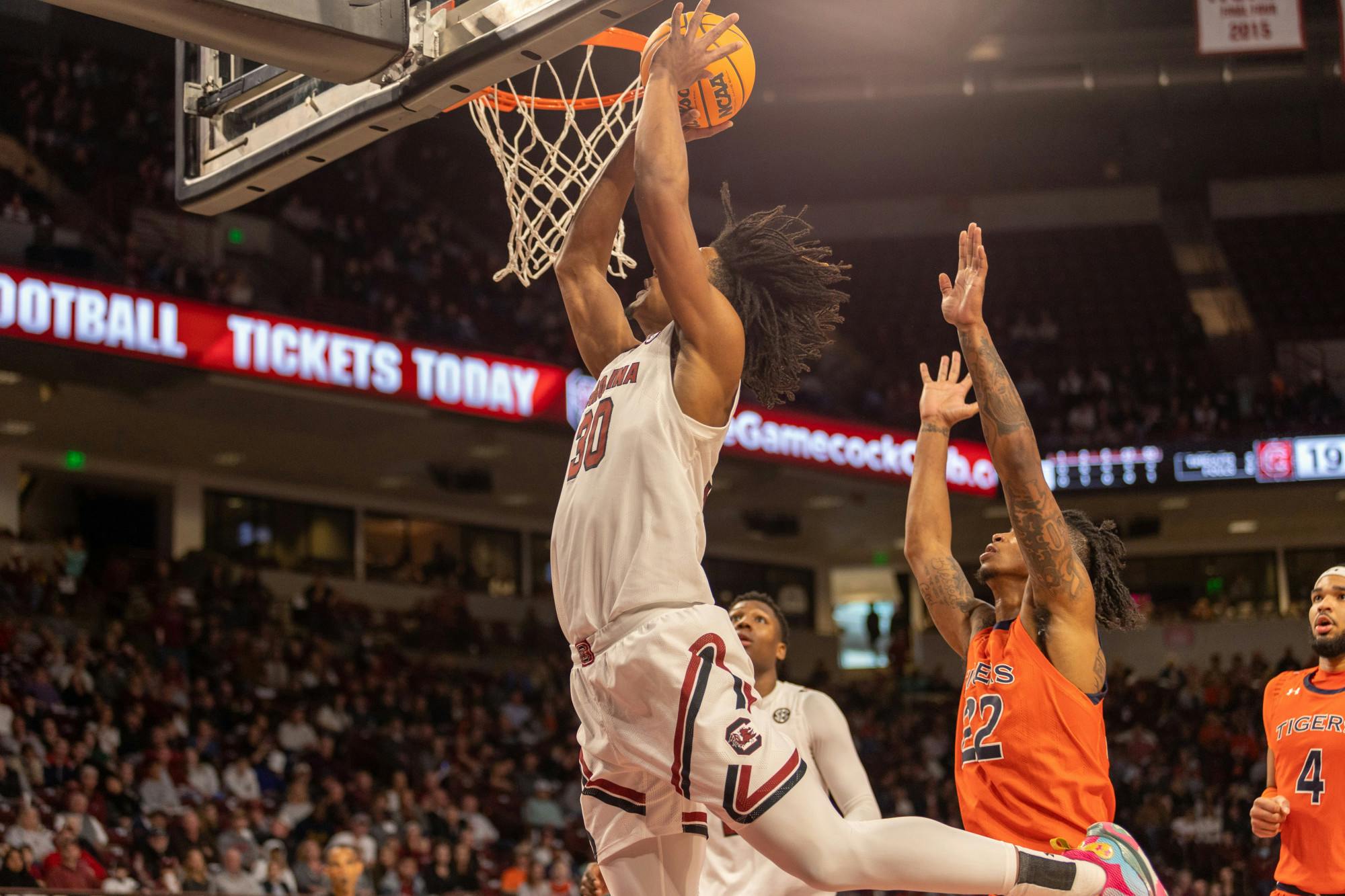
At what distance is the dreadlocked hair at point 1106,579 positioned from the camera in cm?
461

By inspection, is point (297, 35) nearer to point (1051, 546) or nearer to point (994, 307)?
point (1051, 546)

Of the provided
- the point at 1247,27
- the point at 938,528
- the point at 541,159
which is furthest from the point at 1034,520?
the point at 1247,27

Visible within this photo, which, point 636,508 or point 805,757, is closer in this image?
point 636,508

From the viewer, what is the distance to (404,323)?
53.7 feet

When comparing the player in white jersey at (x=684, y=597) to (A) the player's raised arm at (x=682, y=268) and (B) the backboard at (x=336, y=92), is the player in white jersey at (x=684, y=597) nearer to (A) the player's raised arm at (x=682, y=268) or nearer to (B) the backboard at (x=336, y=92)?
(A) the player's raised arm at (x=682, y=268)

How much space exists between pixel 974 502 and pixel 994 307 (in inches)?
217

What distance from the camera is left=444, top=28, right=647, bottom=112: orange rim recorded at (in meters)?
5.41

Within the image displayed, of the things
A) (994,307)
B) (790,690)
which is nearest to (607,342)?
(790,690)

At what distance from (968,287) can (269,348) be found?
11.1 metres

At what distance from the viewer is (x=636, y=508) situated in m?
3.59

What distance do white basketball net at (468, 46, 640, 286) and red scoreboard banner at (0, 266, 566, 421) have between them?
7764 millimetres

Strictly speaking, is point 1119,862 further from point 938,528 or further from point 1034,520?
point 938,528

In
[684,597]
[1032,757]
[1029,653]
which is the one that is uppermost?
[684,597]

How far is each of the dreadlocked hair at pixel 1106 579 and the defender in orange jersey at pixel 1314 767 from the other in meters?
1.27
